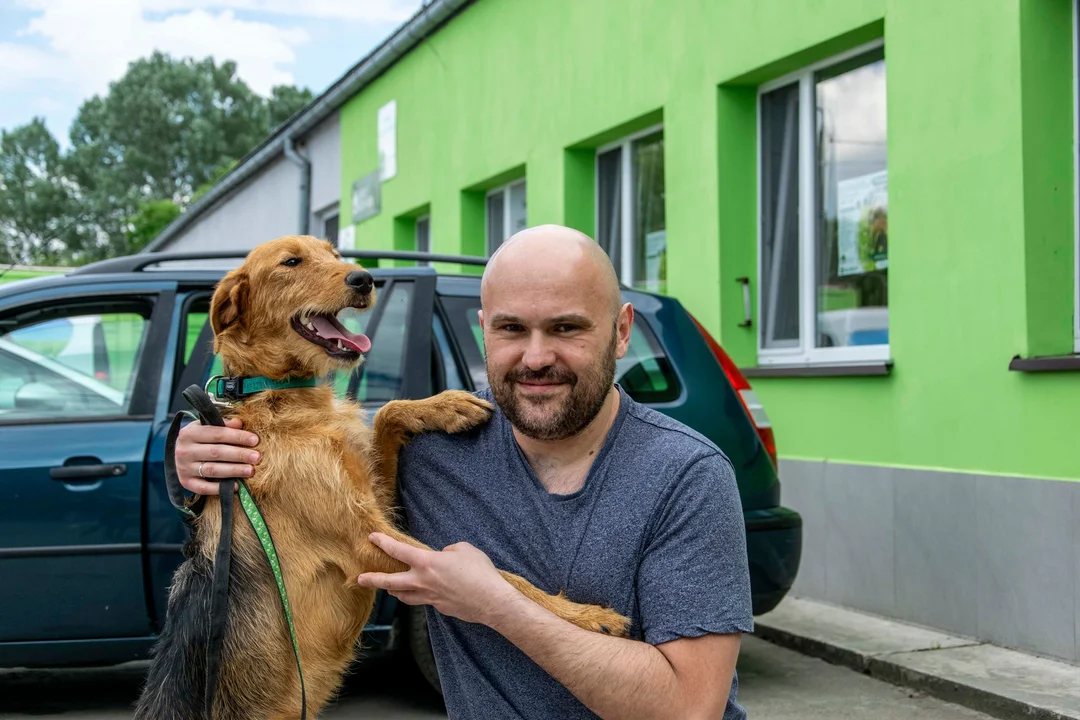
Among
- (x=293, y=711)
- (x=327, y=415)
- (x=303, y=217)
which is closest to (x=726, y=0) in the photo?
(x=327, y=415)

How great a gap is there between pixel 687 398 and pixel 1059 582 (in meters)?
2.20

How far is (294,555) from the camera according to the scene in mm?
2641

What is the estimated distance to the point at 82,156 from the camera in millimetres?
69938

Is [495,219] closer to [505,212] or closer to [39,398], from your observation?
[505,212]

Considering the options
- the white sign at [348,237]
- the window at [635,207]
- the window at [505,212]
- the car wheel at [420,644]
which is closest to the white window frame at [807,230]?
the window at [635,207]

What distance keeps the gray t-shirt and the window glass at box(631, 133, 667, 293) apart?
7463mm

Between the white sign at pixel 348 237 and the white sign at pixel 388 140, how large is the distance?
1391mm

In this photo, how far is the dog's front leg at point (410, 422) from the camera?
2379 mm

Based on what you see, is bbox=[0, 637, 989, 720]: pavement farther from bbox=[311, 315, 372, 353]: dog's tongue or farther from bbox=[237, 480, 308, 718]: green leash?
bbox=[237, 480, 308, 718]: green leash

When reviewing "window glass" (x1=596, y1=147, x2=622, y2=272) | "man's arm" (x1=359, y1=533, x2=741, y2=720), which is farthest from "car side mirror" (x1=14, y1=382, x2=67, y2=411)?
"window glass" (x1=596, y1=147, x2=622, y2=272)

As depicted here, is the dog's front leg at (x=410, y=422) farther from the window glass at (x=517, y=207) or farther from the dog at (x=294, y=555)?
the window glass at (x=517, y=207)

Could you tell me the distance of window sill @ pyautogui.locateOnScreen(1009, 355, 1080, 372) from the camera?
5.48 meters

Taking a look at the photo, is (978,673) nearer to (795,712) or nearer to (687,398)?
(795,712)

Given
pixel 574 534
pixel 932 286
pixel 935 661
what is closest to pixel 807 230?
pixel 932 286
